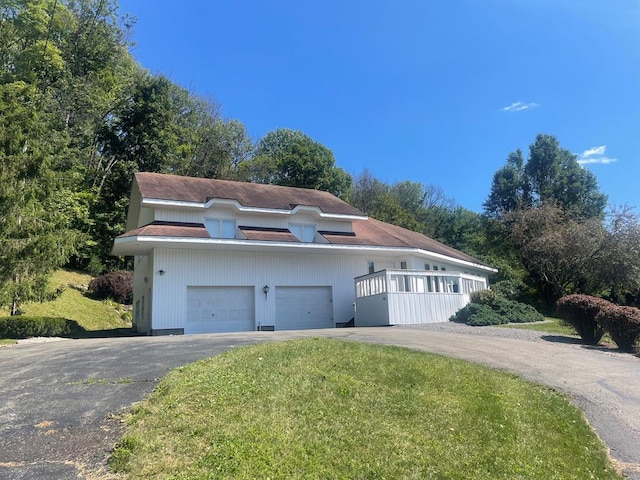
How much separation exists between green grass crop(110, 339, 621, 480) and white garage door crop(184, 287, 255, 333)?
12786 mm

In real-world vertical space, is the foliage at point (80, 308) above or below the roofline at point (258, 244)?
below

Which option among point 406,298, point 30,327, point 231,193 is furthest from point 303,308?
point 30,327

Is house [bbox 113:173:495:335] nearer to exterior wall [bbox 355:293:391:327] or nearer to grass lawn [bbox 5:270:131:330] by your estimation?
exterior wall [bbox 355:293:391:327]

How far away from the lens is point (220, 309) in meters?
20.6

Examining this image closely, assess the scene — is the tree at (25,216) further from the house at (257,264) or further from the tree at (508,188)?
the tree at (508,188)

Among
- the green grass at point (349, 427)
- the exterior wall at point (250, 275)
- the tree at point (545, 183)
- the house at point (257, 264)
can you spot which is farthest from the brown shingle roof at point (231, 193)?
the tree at point (545, 183)

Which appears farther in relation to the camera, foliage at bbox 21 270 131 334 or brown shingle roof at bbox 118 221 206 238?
foliage at bbox 21 270 131 334

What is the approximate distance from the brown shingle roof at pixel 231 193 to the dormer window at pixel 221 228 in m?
1.11

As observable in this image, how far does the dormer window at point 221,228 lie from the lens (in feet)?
70.5

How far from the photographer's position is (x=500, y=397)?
264 inches

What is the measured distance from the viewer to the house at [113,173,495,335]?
19562 mm

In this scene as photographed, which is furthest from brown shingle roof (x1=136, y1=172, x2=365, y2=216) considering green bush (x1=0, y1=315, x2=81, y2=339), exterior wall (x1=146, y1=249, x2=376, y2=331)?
green bush (x1=0, y1=315, x2=81, y2=339)

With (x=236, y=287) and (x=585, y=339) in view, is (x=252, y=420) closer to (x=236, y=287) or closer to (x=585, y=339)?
(x=585, y=339)

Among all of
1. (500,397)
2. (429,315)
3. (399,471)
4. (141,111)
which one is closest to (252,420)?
(399,471)
